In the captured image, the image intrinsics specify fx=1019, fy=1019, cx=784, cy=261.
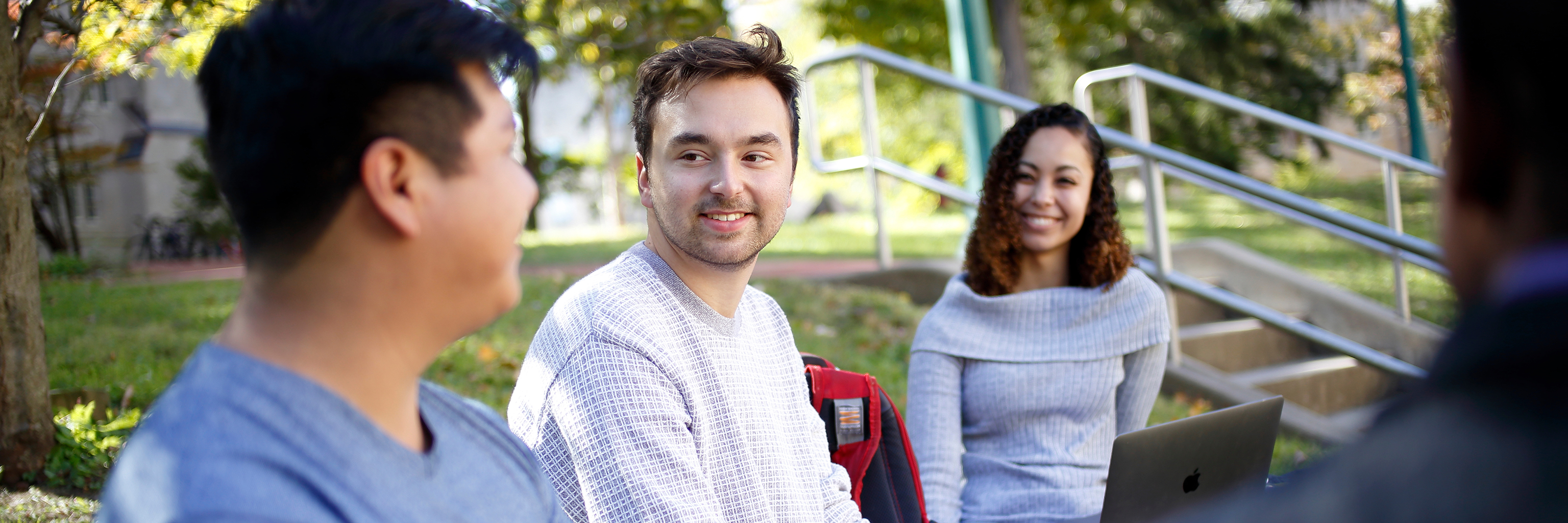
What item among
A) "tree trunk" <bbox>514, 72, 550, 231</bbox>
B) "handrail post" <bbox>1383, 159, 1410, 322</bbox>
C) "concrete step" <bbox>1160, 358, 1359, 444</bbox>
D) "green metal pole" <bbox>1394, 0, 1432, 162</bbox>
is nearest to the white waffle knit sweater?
"concrete step" <bbox>1160, 358, 1359, 444</bbox>

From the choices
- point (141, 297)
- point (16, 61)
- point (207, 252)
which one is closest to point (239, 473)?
point (16, 61)

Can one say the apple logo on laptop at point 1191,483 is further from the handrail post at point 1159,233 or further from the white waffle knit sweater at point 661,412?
the handrail post at point 1159,233

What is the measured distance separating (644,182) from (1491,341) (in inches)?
69.4

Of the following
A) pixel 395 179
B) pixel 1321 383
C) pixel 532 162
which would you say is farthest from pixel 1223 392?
pixel 532 162

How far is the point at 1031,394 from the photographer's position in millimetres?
2588

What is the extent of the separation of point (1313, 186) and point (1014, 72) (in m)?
9.13

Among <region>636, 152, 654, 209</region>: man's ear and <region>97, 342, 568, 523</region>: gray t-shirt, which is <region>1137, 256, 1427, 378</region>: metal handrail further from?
<region>97, 342, 568, 523</region>: gray t-shirt

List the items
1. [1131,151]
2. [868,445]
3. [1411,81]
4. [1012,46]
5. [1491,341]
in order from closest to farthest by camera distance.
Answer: [1491,341] → [868,445] → [1131,151] → [1411,81] → [1012,46]

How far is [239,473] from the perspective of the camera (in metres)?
0.81

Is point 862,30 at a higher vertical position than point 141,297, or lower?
higher

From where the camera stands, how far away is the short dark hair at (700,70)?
77.0 inches

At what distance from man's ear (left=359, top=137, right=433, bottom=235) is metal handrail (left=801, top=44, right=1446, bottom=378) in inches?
111

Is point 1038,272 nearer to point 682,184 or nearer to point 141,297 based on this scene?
point 682,184

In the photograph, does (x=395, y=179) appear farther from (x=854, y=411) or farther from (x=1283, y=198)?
(x=1283, y=198)
